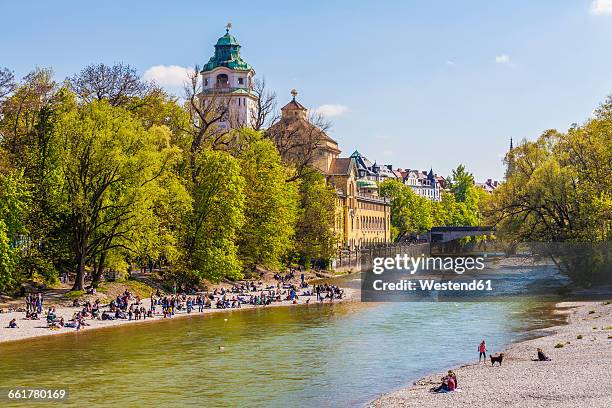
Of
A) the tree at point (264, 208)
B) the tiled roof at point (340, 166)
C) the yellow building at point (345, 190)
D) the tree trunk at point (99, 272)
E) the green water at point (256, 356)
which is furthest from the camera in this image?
the tiled roof at point (340, 166)

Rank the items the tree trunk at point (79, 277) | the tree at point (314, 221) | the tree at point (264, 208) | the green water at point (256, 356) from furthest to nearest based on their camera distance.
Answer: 1. the tree at point (314, 221)
2. the tree at point (264, 208)
3. the tree trunk at point (79, 277)
4. the green water at point (256, 356)

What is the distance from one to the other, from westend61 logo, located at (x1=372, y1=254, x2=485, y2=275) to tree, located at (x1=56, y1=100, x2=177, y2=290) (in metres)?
62.9

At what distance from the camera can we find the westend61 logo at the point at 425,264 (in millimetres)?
129500

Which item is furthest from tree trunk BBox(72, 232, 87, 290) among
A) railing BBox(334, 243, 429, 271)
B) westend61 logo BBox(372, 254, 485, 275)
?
westend61 logo BBox(372, 254, 485, 275)

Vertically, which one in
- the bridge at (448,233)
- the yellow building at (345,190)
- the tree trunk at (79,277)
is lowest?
the tree trunk at (79,277)

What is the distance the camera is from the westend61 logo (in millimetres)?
129500

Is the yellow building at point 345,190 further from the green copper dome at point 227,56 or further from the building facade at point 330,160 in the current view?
the green copper dome at point 227,56

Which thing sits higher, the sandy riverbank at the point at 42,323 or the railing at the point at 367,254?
the railing at the point at 367,254

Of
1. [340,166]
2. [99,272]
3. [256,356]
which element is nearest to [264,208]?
[99,272]

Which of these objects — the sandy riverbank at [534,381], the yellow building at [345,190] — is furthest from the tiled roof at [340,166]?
the sandy riverbank at [534,381]

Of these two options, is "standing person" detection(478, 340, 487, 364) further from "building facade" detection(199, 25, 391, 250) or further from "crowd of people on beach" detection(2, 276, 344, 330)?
"building facade" detection(199, 25, 391, 250)

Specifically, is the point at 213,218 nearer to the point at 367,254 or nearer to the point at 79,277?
the point at 79,277

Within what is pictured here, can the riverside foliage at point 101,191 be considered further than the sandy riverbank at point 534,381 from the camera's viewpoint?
Yes

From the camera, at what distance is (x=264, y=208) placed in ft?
288
